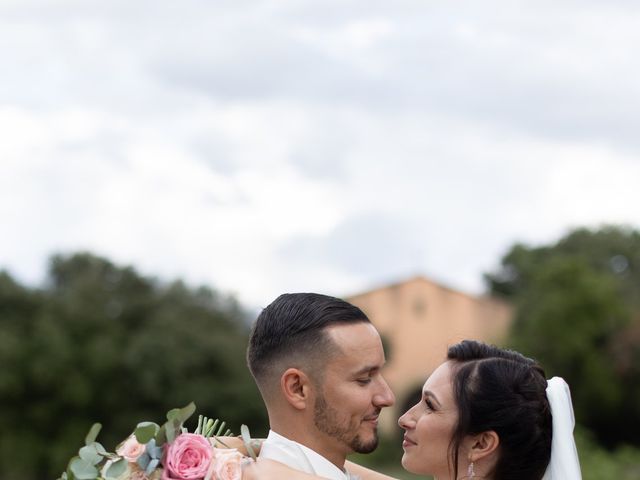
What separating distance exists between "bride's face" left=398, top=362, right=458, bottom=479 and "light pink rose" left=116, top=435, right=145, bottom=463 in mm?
957

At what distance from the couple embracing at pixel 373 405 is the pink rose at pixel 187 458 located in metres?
0.16

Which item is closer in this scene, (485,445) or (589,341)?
(485,445)

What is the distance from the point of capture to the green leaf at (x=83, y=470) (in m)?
4.00

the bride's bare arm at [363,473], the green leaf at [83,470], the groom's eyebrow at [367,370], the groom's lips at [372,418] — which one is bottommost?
the green leaf at [83,470]

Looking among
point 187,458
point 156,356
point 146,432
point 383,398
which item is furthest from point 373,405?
point 156,356

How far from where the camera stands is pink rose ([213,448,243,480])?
3.91 meters

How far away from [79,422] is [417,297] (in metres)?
12.9

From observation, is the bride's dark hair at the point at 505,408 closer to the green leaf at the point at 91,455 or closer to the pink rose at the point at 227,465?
the pink rose at the point at 227,465

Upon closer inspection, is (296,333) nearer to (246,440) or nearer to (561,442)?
(246,440)

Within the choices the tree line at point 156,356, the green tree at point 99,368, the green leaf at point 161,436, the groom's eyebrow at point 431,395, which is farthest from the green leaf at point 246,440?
the green tree at point 99,368

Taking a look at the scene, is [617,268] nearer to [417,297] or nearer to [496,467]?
[417,297]

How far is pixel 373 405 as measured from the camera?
13.3 feet

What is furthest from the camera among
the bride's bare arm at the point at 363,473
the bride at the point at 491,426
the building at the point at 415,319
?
the building at the point at 415,319

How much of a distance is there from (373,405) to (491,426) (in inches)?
19.3
